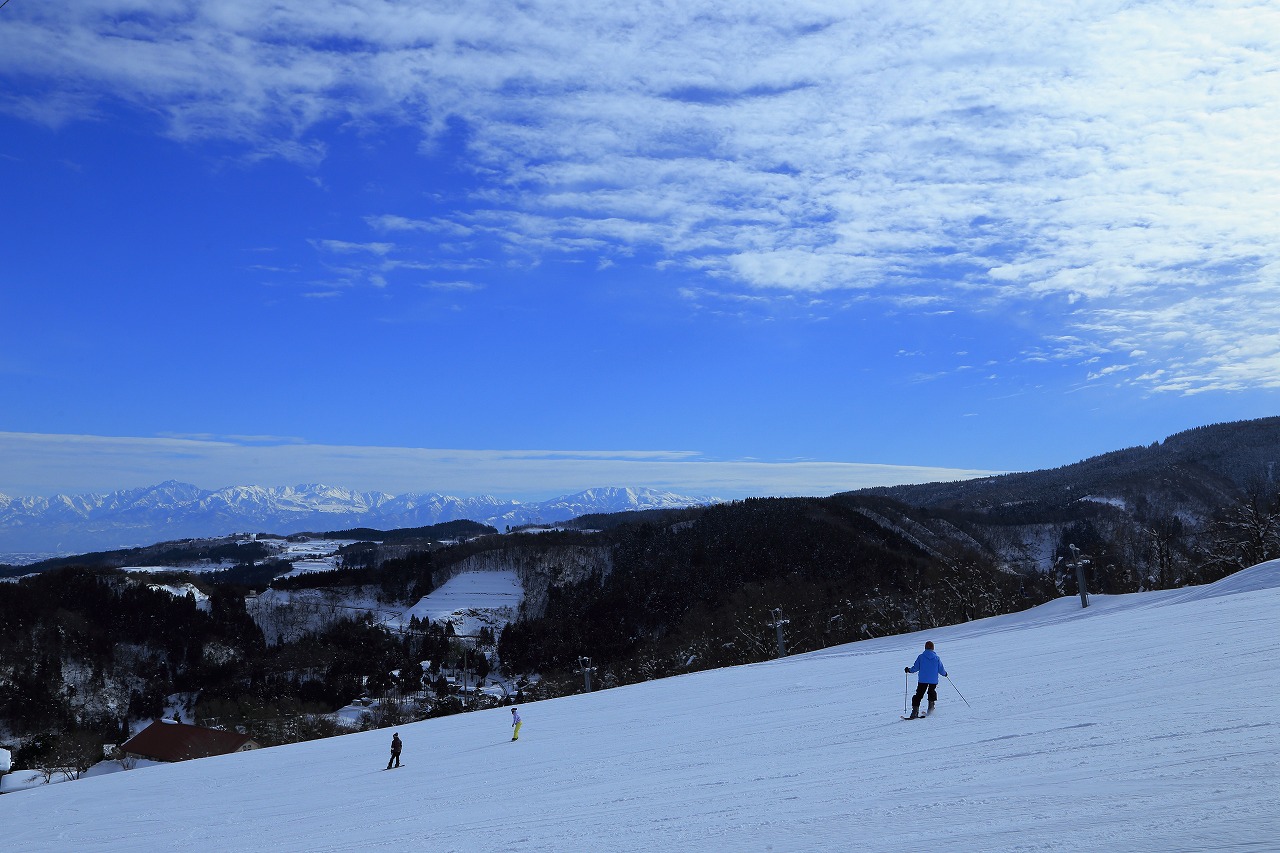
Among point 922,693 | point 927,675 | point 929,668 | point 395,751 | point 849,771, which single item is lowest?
point 395,751

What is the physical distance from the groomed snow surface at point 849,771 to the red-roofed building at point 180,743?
51.3 metres

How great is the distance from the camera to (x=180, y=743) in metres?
72.6

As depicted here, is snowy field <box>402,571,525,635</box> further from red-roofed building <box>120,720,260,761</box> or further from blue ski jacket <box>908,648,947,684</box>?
blue ski jacket <box>908,648,947,684</box>

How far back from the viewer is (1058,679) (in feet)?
46.6

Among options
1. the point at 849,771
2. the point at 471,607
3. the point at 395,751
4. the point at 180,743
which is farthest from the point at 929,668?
the point at 471,607

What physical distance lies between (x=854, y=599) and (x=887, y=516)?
91.2 meters

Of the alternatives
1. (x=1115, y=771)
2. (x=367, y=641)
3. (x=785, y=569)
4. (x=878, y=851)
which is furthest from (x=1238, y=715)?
(x=367, y=641)

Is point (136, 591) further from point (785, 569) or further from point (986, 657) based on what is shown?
point (986, 657)

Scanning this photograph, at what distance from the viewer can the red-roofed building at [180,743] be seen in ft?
235

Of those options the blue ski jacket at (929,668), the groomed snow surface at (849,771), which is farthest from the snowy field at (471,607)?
the blue ski jacket at (929,668)

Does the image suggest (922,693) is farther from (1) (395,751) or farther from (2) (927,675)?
(1) (395,751)

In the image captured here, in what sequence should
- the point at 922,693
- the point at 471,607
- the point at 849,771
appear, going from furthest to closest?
the point at 471,607 → the point at 922,693 → the point at 849,771

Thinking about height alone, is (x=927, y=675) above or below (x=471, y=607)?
above

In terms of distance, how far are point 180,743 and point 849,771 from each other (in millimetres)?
78454
